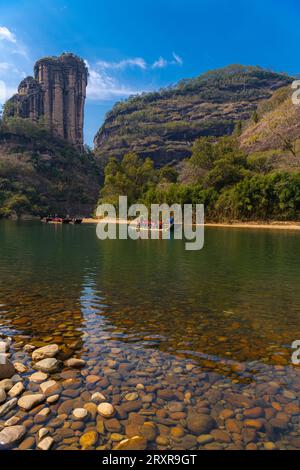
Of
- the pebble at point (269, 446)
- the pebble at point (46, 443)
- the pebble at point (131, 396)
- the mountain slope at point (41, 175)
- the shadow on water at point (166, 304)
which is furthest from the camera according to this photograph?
the mountain slope at point (41, 175)

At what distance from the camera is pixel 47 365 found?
6375 mm

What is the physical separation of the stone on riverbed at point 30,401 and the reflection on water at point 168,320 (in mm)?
1141

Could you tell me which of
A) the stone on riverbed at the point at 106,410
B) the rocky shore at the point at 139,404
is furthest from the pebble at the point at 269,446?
the stone on riverbed at the point at 106,410

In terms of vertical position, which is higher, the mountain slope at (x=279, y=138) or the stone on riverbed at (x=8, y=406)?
the mountain slope at (x=279, y=138)

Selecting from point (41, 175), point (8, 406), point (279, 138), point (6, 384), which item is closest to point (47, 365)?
point (6, 384)

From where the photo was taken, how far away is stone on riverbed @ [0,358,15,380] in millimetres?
5971

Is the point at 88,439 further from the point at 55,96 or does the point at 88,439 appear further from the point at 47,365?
the point at 55,96

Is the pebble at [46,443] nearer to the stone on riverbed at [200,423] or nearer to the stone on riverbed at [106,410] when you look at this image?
the stone on riverbed at [106,410]

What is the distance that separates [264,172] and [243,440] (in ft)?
300

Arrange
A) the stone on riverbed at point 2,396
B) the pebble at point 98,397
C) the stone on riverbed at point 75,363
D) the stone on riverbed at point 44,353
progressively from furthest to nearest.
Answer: the stone on riverbed at point 44,353 → the stone on riverbed at point 75,363 → the pebble at point 98,397 → the stone on riverbed at point 2,396

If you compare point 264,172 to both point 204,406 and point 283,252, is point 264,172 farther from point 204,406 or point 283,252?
point 204,406

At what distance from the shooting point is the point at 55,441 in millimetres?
4352

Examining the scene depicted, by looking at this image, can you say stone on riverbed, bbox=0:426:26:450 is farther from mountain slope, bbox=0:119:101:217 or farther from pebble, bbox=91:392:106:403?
mountain slope, bbox=0:119:101:217

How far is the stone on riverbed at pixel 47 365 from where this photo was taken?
6.30 meters
